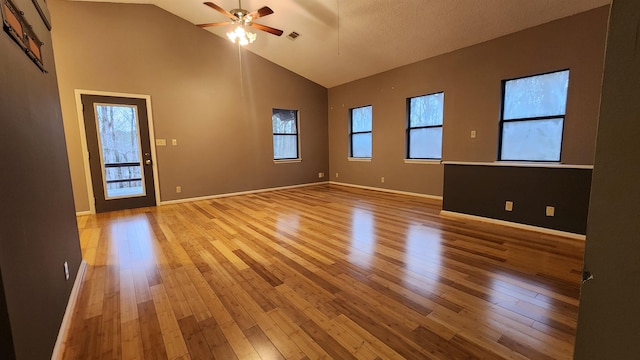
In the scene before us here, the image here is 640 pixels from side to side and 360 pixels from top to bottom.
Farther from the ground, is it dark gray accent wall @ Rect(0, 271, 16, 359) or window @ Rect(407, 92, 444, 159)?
window @ Rect(407, 92, 444, 159)

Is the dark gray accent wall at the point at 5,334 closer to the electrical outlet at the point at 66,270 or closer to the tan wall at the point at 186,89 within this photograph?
the electrical outlet at the point at 66,270

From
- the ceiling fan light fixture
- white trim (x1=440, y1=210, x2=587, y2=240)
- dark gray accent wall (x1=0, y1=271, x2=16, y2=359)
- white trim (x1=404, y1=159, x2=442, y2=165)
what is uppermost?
the ceiling fan light fixture

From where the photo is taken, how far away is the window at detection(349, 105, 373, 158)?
6879mm

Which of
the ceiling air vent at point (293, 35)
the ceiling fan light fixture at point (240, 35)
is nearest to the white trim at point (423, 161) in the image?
the ceiling air vent at point (293, 35)

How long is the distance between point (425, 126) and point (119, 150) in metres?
5.92

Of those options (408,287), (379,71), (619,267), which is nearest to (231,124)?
(379,71)

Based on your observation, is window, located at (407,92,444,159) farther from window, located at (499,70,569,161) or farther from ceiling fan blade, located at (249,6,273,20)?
ceiling fan blade, located at (249,6,273,20)

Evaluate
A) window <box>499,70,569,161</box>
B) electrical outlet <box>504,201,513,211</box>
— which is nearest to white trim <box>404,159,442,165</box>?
window <box>499,70,569,161</box>

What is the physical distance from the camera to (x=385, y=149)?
21.0 ft

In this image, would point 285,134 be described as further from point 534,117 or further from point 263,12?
point 534,117

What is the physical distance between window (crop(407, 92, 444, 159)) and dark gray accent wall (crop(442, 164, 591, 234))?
152 cm

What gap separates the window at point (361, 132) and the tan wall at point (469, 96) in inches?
6.8

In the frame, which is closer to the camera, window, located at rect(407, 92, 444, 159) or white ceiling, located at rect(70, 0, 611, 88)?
white ceiling, located at rect(70, 0, 611, 88)

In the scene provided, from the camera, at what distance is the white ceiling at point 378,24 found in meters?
3.79
